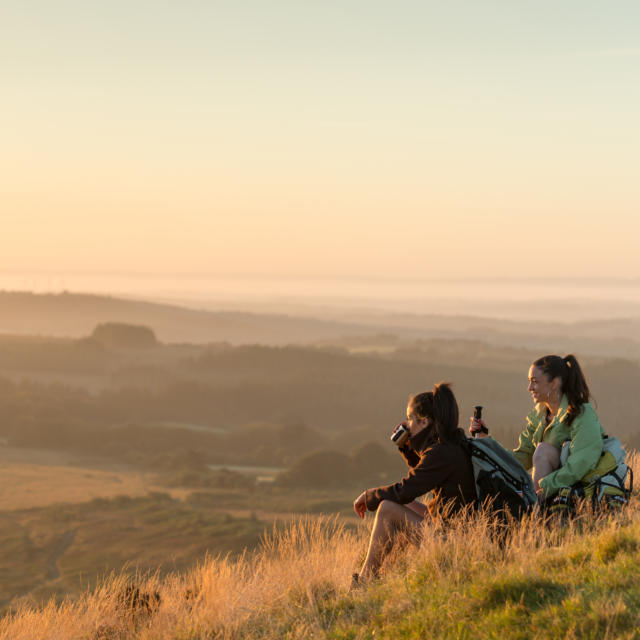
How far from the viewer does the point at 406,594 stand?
7.63 m

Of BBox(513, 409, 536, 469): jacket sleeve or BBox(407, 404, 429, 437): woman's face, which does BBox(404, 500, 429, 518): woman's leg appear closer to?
BBox(407, 404, 429, 437): woman's face

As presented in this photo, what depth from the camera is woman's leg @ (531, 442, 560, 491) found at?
909 cm

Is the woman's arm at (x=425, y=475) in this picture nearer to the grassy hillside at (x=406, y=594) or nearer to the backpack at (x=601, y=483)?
the grassy hillside at (x=406, y=594)

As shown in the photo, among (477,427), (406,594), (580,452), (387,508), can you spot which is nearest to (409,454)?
(387,508)

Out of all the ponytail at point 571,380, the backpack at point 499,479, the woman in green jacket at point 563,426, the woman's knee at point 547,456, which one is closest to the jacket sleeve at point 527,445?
the woman in green jacket at point 563,426

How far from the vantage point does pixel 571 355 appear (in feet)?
30.4

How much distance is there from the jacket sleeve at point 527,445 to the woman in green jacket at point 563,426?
455 millimetres

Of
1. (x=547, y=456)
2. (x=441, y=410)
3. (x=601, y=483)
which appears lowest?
(x=601, y=483)

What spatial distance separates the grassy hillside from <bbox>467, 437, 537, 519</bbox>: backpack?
8.8 inches

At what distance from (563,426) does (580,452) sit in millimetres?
435

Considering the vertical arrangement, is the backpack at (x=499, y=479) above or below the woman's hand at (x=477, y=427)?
below

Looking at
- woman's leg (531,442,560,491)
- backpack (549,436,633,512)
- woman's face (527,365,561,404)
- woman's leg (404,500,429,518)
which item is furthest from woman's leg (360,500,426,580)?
woman's face (527,365,561,404)

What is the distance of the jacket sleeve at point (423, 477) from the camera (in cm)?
802

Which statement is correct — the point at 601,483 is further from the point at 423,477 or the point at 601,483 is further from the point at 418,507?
the point at 423,477
